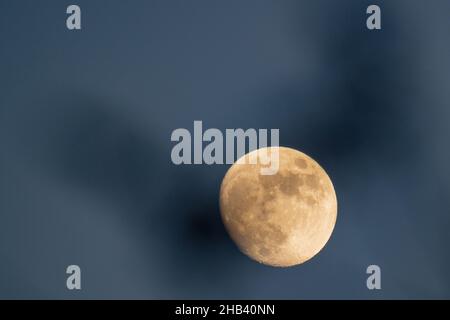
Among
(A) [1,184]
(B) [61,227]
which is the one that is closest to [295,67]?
(B) [61,227]

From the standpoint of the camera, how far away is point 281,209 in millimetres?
1344

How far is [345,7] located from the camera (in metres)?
1.79

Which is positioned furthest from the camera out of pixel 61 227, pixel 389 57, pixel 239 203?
pixel 389 57

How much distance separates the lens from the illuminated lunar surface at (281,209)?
4.43 ft

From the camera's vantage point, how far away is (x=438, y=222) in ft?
5.63

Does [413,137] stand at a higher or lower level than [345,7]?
lower

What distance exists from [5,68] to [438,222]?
6.07 ft

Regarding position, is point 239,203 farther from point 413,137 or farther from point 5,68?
point 5,68

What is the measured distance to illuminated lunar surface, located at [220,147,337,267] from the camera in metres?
1.35

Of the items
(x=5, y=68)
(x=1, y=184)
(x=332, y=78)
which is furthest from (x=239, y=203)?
(x=5, y=68)

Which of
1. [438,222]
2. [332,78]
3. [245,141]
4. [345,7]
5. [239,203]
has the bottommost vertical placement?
[438,222]

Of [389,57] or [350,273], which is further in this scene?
[389,57]

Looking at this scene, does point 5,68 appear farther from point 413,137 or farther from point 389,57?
point 413,137

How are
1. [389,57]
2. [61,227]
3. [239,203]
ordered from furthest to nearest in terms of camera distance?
[389,57] → [61,227] → [239,203]
